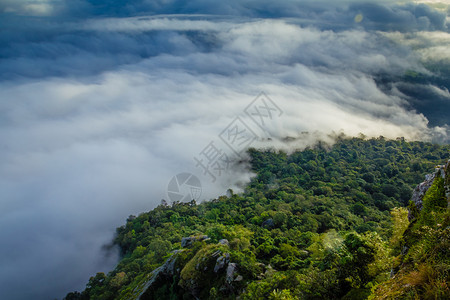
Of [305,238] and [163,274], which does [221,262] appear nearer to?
[163,274]

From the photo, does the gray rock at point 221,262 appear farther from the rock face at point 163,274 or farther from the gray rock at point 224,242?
the rock face at point 163,274

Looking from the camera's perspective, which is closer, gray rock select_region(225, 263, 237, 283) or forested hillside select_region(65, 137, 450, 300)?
forested hillside select_region(65, 137, 450, 300)

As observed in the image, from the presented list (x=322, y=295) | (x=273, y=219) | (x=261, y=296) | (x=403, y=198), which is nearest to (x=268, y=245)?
(x=261, y=296)

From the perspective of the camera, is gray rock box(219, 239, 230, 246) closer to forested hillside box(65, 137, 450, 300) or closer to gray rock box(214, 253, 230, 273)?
forested hillside box(65, 137, 450, 300)

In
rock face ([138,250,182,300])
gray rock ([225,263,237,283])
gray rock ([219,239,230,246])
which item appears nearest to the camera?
gray rock ([225,263,237,283])

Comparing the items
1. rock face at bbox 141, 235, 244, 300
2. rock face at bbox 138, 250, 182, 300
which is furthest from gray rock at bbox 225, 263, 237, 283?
rock face at bbox 138, 250, 182, 300

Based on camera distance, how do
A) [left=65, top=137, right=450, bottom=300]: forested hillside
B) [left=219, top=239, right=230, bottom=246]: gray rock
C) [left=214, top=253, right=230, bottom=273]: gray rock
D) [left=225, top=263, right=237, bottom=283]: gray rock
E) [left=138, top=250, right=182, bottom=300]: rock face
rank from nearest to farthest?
[left=65, top=137, right=450, bottom=300]: forested hillside < [left=225, top=263, right=237, bottom=283]: gray rock < [left=214, top=253, right=230, bottom=273]: gray rock < [left=138, top=250, right=182, bottom=300]: rock face < [left=219, top=239, right=230, bottom=246]: gray rock

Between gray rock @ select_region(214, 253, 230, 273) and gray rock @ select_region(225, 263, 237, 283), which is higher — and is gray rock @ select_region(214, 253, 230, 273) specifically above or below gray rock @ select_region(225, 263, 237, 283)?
above

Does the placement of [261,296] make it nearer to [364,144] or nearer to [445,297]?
[445,297]

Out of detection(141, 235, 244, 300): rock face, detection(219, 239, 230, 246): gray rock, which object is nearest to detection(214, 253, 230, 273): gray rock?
detection(141, 235, 244, 300): rock face
